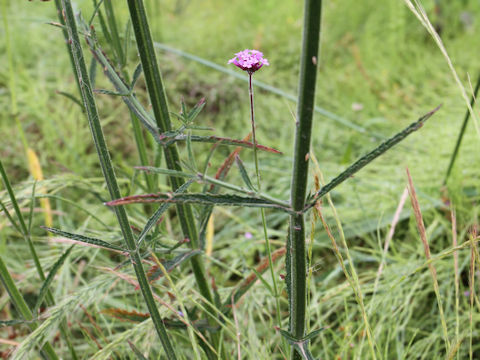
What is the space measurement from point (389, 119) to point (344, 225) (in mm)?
642

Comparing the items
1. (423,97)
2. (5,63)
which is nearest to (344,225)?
(423,97)

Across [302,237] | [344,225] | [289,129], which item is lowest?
[344,225]

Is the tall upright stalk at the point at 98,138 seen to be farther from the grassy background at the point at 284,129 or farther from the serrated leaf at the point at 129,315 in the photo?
the grassy background at the point at 284,129

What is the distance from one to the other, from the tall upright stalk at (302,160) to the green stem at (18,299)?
14.5 inches

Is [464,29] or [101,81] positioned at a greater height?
[464,29]

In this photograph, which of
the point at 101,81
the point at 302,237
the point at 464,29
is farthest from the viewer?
the point at 464,29

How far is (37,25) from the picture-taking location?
85.0 inches

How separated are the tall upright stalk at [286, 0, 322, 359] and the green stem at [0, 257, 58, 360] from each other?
0.37 metres

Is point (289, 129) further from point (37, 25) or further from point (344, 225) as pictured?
point (37, 25)

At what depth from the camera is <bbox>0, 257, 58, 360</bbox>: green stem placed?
596 millimetres

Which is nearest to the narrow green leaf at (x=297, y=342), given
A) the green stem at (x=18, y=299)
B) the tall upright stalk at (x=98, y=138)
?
the tall upright stalk at (x=98, y=138)

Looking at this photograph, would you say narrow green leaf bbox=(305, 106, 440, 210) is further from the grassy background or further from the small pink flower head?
the grassy background

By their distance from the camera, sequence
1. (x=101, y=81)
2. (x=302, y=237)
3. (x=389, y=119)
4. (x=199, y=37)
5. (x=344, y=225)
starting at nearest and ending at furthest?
(x=302, y=237) → (x=344, y=225) → (x=389, y=119) → (x=101, y=81) → (x=199, y=37)

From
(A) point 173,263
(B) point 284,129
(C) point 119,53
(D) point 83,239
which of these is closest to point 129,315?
(A) point 173,263
